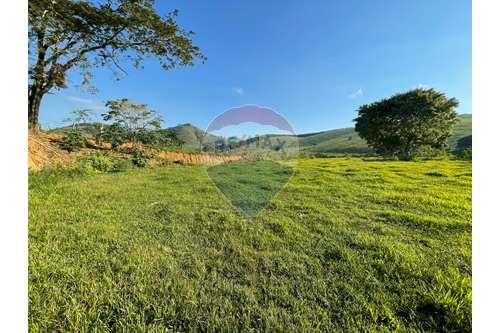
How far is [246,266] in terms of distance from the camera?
113 inches

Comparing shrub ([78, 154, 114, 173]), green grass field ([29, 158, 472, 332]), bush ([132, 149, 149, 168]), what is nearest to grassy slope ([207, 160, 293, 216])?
green grass field ([29, 158, 472, 332])

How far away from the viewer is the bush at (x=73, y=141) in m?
11.2

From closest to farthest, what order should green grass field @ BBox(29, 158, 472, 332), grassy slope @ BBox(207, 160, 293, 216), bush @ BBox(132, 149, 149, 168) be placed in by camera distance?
green grass field @ BBox(29, 158, 472, 332) < grassy slope @ BBox(207, 160, 293, 216) < bush @ BBox(132, 149, 149, 168)

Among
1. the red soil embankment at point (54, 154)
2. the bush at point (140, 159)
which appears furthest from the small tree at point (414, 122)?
the bush at point (140, 159)

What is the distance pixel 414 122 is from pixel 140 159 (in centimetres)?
2468

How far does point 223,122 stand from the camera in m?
5.47

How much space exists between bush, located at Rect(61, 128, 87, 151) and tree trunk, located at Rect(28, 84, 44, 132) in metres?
1.11

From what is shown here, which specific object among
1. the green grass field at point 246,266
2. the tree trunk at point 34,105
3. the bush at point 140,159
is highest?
the tree trunk at point 34,105

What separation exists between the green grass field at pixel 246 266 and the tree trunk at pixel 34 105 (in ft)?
25.0

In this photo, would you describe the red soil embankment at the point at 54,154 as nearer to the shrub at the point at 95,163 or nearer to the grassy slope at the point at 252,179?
the grassy slope at the point at 252,179

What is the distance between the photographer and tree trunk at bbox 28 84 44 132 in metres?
10.9

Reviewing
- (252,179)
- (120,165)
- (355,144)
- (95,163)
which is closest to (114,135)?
(120,165)

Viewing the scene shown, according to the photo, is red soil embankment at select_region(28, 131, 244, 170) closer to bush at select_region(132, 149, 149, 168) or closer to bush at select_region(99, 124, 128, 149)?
bush at select_region(99, 124, 128, 149)
